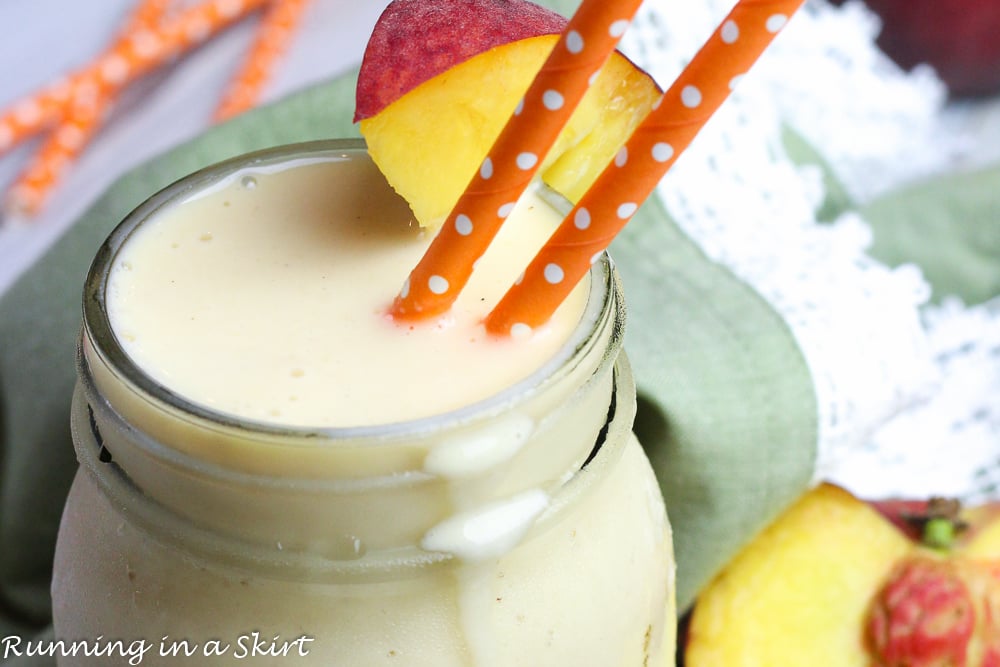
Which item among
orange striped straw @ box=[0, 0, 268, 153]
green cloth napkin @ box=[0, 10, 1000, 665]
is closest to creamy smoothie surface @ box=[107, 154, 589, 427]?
green cloth napkin @ box=[0, 10, 1000, 665]

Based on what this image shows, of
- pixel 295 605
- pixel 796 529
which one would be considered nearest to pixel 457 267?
pixel 295 605

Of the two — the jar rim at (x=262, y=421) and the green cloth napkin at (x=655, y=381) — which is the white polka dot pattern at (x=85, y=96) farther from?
the jar rim at (x=262, y=421)

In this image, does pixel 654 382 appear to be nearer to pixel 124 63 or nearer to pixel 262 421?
pixel 262 421

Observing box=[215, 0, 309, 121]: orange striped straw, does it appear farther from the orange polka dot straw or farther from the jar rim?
the orange polka dot straw

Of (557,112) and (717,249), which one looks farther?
(717,249)

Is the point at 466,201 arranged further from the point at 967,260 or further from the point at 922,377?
the point at 967,260

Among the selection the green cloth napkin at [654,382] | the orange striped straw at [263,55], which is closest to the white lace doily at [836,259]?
the green cloth napkin at [654,382]
